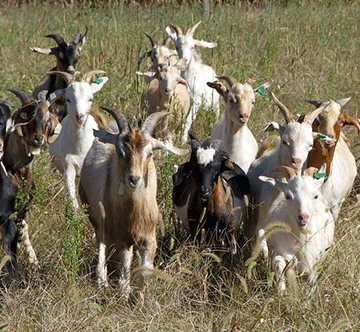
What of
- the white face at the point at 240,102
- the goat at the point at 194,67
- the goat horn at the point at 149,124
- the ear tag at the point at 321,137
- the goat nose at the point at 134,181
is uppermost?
the goat horn at the point at 149,124

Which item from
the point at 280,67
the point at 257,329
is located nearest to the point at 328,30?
the point at 280,67

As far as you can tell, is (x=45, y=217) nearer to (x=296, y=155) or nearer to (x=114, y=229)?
(x=114, y=229)

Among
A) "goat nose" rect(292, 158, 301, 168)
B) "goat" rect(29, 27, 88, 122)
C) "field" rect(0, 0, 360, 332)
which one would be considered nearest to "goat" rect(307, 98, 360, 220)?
"field" rect(0, 0, 360, 332)

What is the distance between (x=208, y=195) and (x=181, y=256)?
0.54 m

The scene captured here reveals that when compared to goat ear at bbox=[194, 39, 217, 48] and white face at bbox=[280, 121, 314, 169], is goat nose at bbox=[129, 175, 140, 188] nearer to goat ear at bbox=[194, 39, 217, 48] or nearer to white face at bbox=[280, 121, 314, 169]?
white face at bbox=[280, 121, 314, 169]

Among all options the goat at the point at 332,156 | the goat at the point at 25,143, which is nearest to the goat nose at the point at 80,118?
the goat at the point at 25,143

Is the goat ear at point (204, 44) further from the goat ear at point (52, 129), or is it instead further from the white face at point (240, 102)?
the goat ear at point (52, 129)

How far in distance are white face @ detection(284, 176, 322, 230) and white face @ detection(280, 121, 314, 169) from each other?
584 mm

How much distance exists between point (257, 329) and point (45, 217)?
2.63 metres

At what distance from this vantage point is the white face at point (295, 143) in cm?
574

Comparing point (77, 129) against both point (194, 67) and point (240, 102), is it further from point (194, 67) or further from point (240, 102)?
point (194, 67)

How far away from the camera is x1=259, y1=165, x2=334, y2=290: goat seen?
492 cm

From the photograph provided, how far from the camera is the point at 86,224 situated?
6.08 m

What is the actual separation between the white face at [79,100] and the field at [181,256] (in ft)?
1.88
